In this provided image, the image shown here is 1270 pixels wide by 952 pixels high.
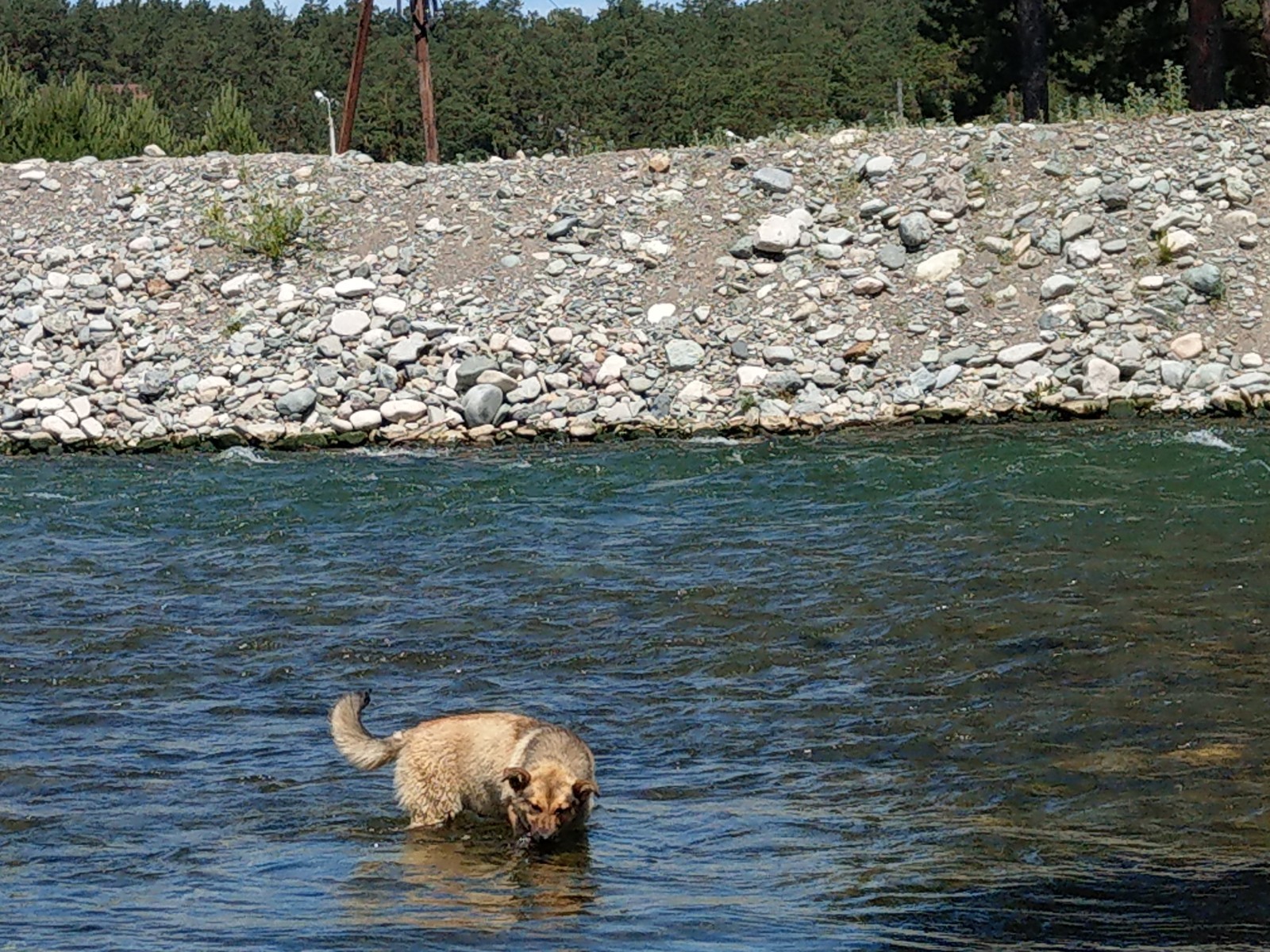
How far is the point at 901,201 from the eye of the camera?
18547mm

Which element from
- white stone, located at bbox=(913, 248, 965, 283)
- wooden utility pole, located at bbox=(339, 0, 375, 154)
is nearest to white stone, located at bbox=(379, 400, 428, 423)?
white stone, located at bbox=(913, 248, 965, 283)

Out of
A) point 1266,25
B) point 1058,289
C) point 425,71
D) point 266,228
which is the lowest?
point 1058,289

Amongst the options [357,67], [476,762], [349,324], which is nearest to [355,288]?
[349,324]

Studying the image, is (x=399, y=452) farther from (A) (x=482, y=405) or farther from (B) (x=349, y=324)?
(B) (x=349, y=324)

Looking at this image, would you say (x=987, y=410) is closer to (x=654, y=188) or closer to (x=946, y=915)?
(x=654, y=188)

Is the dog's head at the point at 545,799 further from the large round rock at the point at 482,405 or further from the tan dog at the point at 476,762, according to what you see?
the large round rock at the point at 482,405

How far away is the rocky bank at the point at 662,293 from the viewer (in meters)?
16.2

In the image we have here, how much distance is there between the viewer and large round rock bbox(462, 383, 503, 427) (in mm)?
16125

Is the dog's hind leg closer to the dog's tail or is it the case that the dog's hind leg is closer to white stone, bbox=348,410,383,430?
the dog's tail

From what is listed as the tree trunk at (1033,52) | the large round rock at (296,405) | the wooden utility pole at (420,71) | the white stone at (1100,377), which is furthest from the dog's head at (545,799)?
the tree trunk at (1033,52)

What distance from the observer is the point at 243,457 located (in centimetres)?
Answer: 1555

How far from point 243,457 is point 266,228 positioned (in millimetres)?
4602

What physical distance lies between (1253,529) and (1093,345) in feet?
18.7

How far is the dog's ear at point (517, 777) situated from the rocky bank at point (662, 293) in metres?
10.0
